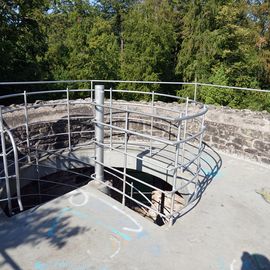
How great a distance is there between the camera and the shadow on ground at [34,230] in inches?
135

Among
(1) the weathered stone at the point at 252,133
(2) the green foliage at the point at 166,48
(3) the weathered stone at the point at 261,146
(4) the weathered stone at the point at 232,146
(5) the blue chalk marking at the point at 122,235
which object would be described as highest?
(2) the green foliage at the point at 166,48

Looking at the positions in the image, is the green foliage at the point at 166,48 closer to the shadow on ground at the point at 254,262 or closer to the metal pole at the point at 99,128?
the metal pole at the point at 99,128

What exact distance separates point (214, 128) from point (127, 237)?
4.09 meters

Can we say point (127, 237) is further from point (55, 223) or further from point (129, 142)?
point (129, 142)

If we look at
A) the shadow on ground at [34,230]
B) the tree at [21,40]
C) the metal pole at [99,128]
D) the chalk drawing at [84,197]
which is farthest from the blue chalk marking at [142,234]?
the tree at [21,40]

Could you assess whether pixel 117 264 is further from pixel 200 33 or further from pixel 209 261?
pixel 200 33

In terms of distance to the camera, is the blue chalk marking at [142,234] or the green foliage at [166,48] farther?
the green foliage at [166,48]

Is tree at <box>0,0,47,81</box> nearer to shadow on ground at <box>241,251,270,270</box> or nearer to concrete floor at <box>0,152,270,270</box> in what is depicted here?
concrete floor at <box>0,152,270,270</box>

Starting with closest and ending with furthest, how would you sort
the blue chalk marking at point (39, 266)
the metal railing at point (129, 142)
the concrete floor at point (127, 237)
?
the blue chalk marking at point (39, 266) < the concrete floor at point (127, 237) < the metal railing at point (129, 142)

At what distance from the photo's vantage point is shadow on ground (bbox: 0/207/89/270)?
3.43 m

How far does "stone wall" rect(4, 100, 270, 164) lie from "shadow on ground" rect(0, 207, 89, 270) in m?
2.70

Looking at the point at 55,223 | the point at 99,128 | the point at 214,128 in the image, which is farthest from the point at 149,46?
the point at 55,223

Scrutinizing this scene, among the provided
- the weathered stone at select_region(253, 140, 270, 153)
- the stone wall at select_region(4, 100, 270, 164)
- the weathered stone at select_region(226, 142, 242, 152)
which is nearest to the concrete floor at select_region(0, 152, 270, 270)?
the weathered stone at select_region(253, 140, 270, 153)

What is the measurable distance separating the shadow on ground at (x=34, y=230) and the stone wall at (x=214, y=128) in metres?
2.70
